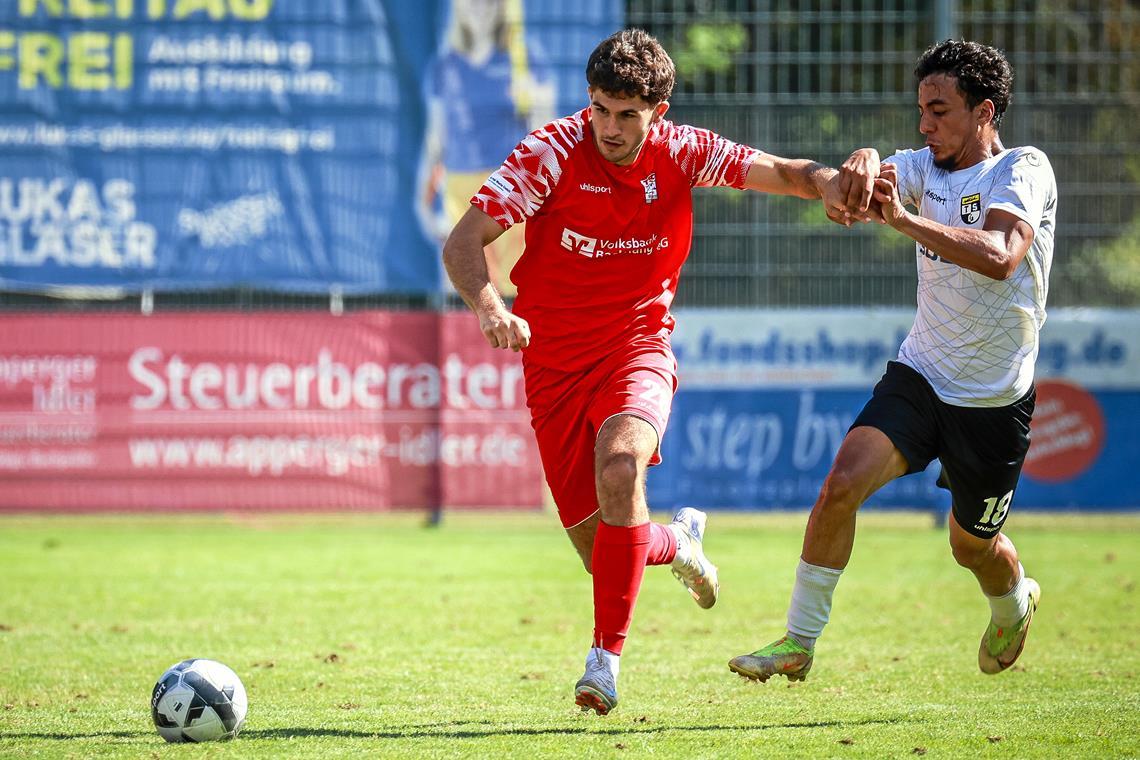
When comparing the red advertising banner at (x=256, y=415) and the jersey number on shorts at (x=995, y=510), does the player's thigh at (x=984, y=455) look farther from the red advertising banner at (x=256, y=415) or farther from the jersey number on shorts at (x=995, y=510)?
the red advertising banner at (x=256, y=415)

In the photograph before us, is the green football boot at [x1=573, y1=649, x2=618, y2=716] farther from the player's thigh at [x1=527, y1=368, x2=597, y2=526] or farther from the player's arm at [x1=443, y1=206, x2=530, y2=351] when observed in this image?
the player's arm at [x1=443, y1=206, x2=530, y2=351]

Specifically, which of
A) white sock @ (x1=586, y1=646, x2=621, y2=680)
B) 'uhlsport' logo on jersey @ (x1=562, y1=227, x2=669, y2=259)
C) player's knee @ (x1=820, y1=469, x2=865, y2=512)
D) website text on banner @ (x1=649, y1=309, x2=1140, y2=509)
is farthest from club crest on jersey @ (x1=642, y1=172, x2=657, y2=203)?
website text on banner @ (x1=649, y1=309, x2=1140, y2=509)

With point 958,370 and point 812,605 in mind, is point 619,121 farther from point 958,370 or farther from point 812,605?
point 812,605

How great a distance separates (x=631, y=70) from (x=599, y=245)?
76cm

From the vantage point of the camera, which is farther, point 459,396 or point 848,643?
point 459,396

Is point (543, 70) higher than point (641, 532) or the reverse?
higher

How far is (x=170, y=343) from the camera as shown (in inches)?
587

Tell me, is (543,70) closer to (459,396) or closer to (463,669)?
(459,396)

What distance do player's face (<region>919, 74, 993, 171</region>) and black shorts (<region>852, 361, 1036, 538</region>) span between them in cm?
97

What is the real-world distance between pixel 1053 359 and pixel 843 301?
2185 mm

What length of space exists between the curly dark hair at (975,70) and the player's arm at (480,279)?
6.45 ft

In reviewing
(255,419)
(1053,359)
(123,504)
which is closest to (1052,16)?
(1053,359)

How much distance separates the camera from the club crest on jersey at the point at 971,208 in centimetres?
600

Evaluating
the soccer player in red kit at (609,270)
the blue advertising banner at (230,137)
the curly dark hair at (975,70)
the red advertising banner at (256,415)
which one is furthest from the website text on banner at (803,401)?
the curly dark hair at (975,70)
